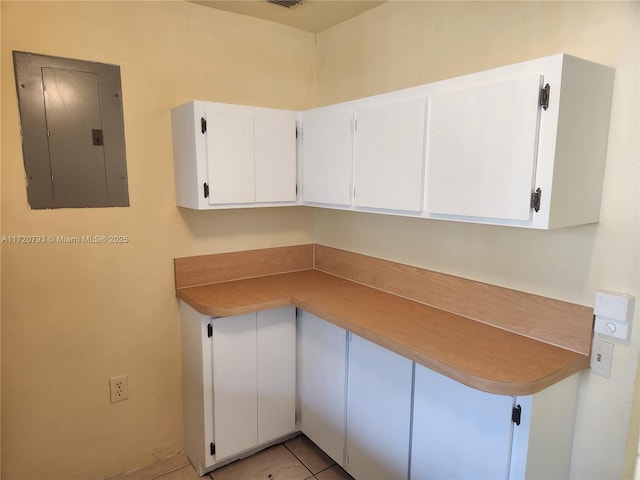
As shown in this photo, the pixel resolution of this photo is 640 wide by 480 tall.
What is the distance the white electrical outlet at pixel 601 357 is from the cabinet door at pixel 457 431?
35cm

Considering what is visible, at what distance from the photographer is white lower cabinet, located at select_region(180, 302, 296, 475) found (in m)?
2.08

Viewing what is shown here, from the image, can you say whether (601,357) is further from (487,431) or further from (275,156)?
(275,156)

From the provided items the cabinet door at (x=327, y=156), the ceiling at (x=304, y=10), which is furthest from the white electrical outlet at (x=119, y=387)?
the ceiling at (x=304, y=10)

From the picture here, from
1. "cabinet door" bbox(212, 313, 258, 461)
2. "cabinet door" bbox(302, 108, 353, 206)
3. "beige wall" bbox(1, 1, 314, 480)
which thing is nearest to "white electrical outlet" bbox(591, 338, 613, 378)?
"cabinet door" bbox(302, 108, 353, 206)

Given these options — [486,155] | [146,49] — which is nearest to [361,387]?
[486,155]

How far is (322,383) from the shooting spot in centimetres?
218

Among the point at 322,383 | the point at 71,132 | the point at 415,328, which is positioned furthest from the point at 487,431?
the point at 71,132

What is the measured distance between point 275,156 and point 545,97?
134 centimetres

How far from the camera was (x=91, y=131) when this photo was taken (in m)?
1.95

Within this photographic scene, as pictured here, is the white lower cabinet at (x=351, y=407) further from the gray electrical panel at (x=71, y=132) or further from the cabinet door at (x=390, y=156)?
the gray electrical panel at (x=71, y=132)

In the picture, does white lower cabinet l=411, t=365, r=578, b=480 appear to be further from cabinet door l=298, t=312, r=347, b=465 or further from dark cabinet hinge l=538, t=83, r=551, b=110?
dark cabinet hinge l=538, t=83, r=551, b=110

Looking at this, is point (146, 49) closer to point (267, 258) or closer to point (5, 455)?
point (267, 258)

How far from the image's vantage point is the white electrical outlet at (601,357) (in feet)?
4.63

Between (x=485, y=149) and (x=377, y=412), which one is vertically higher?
(x=485, y=149)
